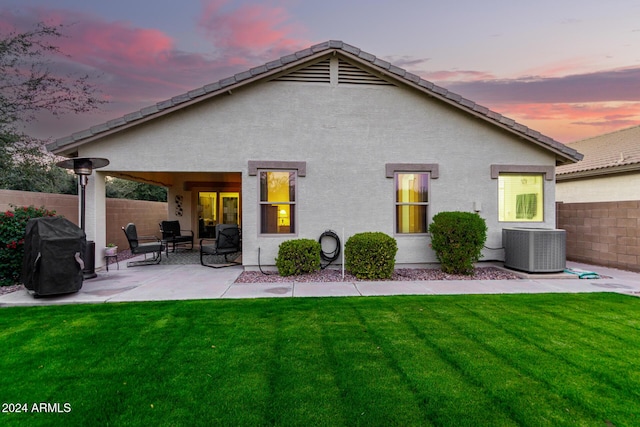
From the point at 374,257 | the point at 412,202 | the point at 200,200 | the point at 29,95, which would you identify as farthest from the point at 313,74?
the point at 29,95

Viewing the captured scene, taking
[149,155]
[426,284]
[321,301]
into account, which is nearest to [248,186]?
[149,155]

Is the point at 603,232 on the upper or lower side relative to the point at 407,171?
lower

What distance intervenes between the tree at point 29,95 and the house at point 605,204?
17.2 metres

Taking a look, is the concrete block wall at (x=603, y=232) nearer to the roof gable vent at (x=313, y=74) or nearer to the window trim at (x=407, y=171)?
the window trim at (x=407, y=171)

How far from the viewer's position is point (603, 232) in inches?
360

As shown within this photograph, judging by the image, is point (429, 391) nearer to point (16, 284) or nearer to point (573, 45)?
point (16, 284)

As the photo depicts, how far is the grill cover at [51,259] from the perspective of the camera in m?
5.66

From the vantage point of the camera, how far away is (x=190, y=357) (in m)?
3.53

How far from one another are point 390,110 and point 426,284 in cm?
467

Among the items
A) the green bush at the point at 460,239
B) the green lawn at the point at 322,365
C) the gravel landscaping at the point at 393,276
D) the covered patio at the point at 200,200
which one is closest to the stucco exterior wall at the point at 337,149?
the gravel landscaping at the point at 393,276

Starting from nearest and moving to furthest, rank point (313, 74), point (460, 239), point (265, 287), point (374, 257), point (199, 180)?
1. point (265, 287)
2. point (374, 257)
3. point (460, 239)
4. point (313, 74)
5. point (199, 180)

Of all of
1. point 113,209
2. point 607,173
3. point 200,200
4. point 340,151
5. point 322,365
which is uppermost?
point 340,151

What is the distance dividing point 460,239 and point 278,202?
4.64 meters

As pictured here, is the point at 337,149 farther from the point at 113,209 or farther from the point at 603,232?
the point at 113,209
